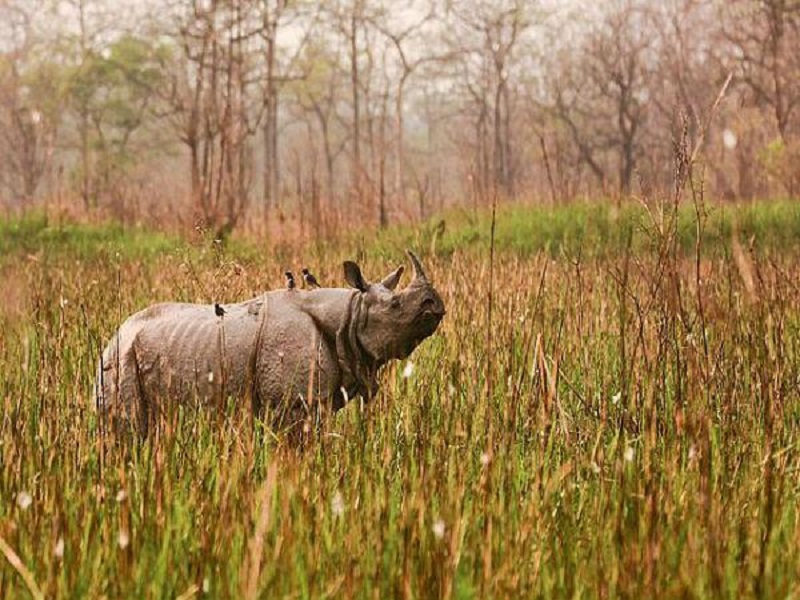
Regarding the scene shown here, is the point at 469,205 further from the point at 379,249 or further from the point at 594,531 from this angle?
the point at 594,531

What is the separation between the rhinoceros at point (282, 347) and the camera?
2.87 m

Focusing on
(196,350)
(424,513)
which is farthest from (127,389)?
(424,513)

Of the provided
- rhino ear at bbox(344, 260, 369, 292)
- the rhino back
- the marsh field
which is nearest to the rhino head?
rhino ear at bbox(344, 260, 369, 292)

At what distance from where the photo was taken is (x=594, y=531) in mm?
2123

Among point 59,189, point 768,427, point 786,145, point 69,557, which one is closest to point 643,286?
point 768,427

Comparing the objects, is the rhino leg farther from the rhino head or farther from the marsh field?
the rhino head

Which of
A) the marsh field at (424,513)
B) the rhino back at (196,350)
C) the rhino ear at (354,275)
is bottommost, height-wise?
the marsh field at (424,513)

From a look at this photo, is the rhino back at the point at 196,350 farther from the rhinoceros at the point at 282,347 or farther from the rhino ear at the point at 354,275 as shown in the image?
the rhino ear at the point at 354,275

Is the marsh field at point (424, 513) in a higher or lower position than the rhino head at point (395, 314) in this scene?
lower

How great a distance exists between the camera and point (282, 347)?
2916mm

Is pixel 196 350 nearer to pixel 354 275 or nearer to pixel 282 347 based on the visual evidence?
pixel 282 347

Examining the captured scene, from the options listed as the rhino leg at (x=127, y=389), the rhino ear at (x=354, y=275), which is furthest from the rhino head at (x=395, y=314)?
the rhino leg at (x=127, y=389)

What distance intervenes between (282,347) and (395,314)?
0.37 meters

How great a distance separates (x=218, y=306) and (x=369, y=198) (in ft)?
31.2
